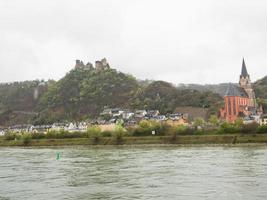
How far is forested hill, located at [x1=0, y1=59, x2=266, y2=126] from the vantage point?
145 m

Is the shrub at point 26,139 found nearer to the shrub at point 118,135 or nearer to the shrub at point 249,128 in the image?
the shrub at point 118,135

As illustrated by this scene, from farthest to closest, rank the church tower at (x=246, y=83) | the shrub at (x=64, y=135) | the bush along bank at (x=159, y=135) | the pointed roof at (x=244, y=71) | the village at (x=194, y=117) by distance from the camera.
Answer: the pointed roof at (x=244, y=71) < the church tower at (x=246, y=83) < the village at (x=194, y=117) < the shrub at (x=64, y=135) < the bush along bank at (x=159, y=135)

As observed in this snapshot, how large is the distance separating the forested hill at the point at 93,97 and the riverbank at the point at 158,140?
181 ft

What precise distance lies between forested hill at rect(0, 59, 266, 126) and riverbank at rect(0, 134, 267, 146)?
5503 centimetres

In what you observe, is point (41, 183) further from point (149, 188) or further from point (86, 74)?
point (86, 74)

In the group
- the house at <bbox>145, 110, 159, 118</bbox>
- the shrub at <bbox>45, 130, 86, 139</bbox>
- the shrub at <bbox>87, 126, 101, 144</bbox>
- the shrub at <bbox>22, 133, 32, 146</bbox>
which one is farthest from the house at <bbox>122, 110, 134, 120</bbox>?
the shrub at <bbox>22, 133, 32, 146</bbox>

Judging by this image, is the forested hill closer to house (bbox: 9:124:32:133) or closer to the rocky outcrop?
the rocky outcrop

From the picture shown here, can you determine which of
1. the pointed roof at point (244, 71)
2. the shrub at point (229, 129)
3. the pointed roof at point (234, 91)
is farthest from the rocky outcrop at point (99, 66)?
the shrub at point (229, 129)

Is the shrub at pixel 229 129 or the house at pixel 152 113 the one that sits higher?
the house at pixel 152 113

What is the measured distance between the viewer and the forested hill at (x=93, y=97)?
477 feet

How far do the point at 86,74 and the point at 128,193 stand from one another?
164915 millimetres

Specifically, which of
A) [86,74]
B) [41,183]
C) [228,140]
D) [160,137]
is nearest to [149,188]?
[41,183]

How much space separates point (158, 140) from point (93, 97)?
93.8m

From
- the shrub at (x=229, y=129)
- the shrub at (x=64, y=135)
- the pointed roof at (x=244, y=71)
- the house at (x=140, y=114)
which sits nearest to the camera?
the shrub at (x=229, y=129)
